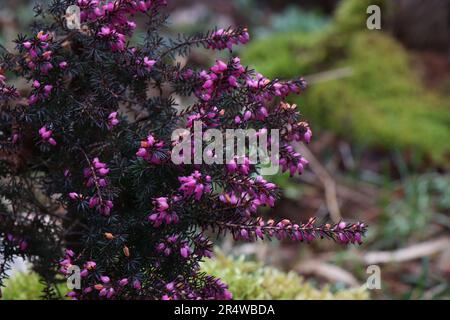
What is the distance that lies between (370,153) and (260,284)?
2.83 m

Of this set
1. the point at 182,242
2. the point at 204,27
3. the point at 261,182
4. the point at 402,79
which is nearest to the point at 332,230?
the point at 261,182

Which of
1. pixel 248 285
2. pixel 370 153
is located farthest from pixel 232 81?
pixel 370 153

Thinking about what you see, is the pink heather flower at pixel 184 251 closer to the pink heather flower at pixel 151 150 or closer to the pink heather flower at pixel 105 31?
the pink heather flower at pixel 151 150

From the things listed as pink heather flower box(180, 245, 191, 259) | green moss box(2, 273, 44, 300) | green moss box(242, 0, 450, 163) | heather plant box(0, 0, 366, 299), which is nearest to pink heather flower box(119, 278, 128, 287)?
heather plant box(0, 0, 366, 299)

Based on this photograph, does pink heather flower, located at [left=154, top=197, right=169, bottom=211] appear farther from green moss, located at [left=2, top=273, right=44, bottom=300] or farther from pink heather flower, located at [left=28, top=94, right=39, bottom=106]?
green moss, located at [left=2, top=273, right=44, bottom=300]

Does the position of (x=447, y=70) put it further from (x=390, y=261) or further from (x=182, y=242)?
(x=182, y=242)

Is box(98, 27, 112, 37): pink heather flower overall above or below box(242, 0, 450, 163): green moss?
below

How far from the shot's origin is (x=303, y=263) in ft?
15.0

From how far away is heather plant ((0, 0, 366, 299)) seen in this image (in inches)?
77.8

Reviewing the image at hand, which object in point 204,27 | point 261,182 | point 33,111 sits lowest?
point 261,182

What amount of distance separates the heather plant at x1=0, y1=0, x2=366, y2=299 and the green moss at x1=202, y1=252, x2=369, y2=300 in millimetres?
780

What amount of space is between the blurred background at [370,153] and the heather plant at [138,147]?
111 centimetres

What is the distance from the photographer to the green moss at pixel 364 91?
17.8 ft

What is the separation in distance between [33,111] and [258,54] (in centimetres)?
454
